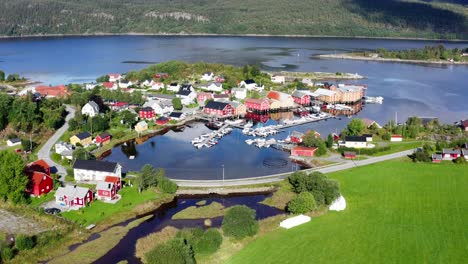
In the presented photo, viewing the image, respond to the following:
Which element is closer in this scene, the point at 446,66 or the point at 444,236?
the point at 444,236

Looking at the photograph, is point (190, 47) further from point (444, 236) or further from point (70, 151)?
point (444, 236)

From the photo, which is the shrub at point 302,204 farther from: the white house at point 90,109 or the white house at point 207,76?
A: the white house at point 207,76

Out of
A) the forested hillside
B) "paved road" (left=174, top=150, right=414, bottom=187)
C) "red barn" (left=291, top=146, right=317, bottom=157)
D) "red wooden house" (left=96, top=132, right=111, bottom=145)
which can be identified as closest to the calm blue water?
"red barn" (left=291, top=146, right=317, bottom=157)

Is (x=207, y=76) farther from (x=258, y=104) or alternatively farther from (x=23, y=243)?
(x=23, y=243)

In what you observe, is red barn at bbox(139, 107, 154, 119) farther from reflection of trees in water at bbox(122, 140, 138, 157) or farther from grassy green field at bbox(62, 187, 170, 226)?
grassy green field at bbox(62, 187, 170, 226)

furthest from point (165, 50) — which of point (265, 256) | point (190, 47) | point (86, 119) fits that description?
point (265, 256)

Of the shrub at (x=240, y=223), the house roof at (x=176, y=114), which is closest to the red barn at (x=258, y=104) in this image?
the house roof at (x=176, y=114)

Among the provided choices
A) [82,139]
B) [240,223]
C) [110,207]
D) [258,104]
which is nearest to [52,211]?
[110,207]
